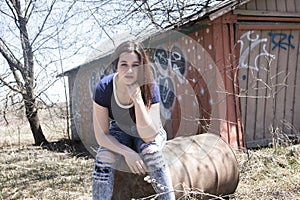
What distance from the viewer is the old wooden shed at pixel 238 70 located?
6.44 metres

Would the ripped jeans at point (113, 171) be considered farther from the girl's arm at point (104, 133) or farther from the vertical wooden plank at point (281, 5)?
the vertical wooden plank at point (281, 5)

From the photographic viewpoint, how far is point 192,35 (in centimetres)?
707

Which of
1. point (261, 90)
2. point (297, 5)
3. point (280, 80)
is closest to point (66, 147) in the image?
point (261, 90)

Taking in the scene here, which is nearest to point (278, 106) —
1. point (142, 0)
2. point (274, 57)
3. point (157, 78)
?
point (274, 57)

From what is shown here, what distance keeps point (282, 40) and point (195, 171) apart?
14.6ft

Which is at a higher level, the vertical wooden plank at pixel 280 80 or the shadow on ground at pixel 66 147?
the vertical wooden plank at pixel 280 80

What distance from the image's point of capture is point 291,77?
7.08 m

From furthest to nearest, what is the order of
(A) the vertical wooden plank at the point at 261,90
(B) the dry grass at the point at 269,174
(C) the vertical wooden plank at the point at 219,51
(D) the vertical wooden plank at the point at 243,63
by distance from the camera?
1. (A) the vertical wooden plank at the point at 261,90
2. (D) the vertical wooden plank at the point at 243,63
3. (C) the vertical wooden plank at the point at 219,51
4. (B) the dry grass at the point at 269,174

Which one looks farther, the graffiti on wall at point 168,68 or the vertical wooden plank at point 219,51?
the graffiti on wall at point 168,68

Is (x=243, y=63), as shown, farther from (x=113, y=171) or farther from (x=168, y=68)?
(x=113, y=171)

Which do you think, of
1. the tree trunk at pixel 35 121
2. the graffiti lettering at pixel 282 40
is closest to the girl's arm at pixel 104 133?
the graffiti lettering at pixel 282 40

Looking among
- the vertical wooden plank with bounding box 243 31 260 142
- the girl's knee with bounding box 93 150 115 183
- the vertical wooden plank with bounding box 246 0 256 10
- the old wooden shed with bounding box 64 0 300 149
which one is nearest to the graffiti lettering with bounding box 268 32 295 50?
the old wooden shed with bounding box 64 0 300 149

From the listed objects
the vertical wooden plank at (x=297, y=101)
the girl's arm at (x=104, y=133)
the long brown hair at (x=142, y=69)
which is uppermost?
the long brown hair at (x=142, y=69)

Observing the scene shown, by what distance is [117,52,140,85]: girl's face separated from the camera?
2.79 meters
